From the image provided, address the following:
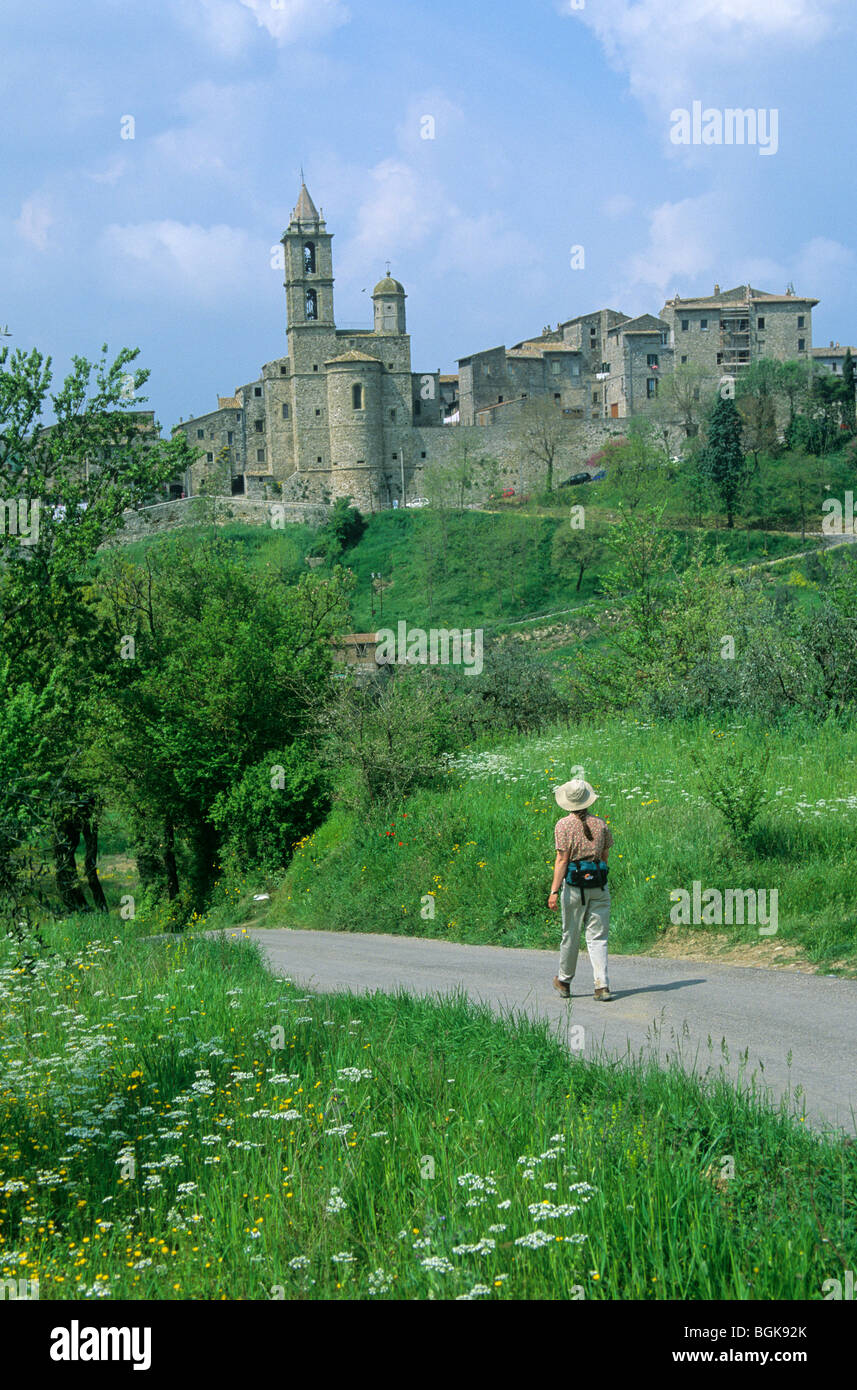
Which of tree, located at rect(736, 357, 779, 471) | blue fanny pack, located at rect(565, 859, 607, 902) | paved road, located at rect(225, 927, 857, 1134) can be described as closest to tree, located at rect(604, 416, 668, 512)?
tree, located at rect(736, 357, 779, 471)

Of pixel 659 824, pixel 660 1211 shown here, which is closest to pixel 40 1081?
pixel 660 1211

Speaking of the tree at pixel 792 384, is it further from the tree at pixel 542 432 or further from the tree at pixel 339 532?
the tree at pixel 339 532

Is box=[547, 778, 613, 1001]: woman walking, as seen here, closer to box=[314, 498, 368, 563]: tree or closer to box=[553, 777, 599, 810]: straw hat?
box=[553, 777, 599, 810]: straw hat

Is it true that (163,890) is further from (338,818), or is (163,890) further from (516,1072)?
(516,1072)

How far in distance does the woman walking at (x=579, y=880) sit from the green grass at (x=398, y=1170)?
131 cm

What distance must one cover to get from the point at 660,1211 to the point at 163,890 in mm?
26176

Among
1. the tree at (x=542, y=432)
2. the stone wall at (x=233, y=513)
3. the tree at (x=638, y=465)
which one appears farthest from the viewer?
the tree at (x=542, y=432)

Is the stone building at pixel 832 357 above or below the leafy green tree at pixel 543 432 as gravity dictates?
above

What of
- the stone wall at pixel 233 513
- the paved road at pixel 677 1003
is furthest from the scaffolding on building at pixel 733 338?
the paved road at pixel 677 1003

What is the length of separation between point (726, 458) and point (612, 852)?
72.4 m

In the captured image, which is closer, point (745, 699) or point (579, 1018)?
point (579, 1018)

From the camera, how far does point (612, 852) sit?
13.1 meters

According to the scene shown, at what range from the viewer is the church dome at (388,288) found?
10325 centimetres
